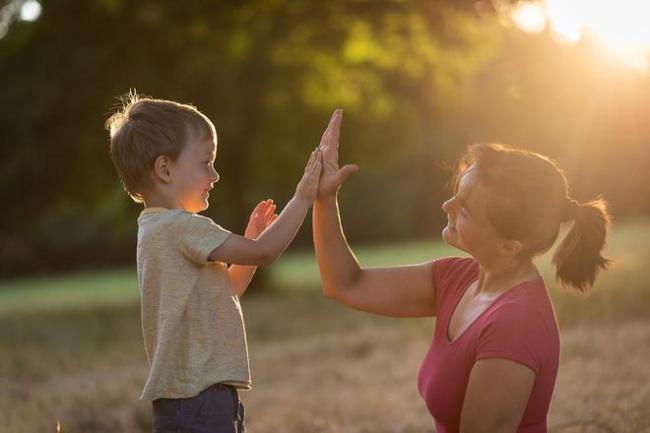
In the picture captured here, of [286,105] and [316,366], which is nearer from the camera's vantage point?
[316,366]

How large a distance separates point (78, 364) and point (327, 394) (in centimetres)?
386

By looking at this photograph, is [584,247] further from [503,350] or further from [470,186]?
[503,350]

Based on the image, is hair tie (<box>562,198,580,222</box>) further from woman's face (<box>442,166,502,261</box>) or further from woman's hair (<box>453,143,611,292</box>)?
woman's face (<box>442,166,502,261</box>)

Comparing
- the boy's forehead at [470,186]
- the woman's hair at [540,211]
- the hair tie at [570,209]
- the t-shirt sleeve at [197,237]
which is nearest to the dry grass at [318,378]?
the woman's hair at [540,211]

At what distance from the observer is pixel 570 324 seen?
31.7ft

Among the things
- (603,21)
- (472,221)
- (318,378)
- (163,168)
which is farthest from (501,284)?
(603,21)

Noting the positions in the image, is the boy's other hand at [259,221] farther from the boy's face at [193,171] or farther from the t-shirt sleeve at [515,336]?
A: the t-shirt sleeve at [515,336]

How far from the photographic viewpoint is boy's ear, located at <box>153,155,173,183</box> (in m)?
2.99

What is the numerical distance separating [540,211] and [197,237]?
107 centimetres

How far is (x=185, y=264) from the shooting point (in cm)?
300

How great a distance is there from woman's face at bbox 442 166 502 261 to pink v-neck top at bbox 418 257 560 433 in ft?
0.57

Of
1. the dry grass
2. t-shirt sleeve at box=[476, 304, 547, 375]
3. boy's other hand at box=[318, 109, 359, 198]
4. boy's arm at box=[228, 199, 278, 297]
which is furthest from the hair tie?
the dry grass

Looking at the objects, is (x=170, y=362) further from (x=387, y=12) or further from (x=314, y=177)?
(x=387, y=12)

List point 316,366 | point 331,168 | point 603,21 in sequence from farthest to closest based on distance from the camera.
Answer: point 603,21 → point 316,366 → point 331,168
